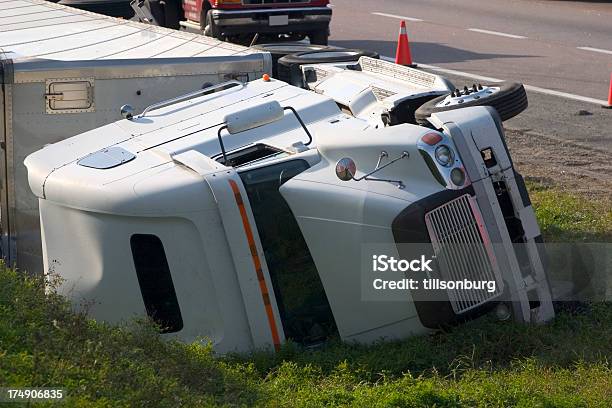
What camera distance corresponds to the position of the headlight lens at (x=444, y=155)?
6.08 m

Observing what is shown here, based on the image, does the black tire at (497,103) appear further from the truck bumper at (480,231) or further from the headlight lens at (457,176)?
the headlight lens at (457,176)

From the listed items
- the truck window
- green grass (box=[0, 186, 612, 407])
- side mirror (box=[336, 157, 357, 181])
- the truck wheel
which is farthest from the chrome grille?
the truck wheel

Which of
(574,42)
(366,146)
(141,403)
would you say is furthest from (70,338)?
(574,42)

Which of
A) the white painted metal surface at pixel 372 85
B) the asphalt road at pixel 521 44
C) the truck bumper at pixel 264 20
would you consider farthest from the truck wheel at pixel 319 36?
the white painted metal surface at pixel 372 85

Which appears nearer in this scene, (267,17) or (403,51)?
(403,51)

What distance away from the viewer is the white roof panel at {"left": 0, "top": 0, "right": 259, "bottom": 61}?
9.15 meters

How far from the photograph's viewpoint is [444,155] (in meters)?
6.11

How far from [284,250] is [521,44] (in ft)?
→ 43.7

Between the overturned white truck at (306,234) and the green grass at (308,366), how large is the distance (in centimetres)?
15

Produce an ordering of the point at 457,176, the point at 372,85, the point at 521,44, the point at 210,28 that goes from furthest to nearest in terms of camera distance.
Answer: the point at 521,44
the point at 210,28
the point at 372,85
the point at 457,176

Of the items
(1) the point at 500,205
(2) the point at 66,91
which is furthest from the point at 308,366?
(2) the point at 66,91

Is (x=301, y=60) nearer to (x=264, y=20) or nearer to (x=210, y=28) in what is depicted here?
(x=264, y=20)

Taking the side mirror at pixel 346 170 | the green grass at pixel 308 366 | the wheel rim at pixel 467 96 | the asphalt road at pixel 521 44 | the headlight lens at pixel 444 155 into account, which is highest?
the wheel rim at pixel 467 96

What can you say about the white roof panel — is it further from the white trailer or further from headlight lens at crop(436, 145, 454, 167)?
headlight lens at crop(436, 145, 454, 167)
